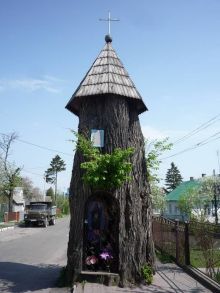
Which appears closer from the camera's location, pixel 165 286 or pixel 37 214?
pixel 165 286

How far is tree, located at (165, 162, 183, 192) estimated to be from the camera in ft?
295

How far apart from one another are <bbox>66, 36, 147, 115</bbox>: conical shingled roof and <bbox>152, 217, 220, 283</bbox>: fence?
12.8 ft

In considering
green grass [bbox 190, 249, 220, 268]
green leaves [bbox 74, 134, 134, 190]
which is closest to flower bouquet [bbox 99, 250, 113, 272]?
green leaves [bbox 74, 134, 134, 190]

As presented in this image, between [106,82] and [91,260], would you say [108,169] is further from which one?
[106,82]

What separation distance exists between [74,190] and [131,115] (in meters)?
2.63

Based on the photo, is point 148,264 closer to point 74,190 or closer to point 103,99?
point 74,190

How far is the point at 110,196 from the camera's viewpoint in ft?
32.9

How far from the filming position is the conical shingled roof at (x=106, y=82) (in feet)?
34.6

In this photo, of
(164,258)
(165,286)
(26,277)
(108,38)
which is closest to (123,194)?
(165,286)

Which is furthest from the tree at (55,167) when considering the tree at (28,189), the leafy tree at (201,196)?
the leafy tree at (201,196)

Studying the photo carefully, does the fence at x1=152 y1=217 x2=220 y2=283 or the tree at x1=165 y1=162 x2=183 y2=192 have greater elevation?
the tree at x1=165 y1=162 x2=183 y2=192

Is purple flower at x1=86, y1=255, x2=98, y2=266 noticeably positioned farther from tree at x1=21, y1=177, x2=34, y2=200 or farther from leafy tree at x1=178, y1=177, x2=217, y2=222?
tree at x1=21, y1=177, x2=34, y2=200

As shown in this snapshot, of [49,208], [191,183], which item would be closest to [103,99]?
[49,208]

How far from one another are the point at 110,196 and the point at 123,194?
375mm
